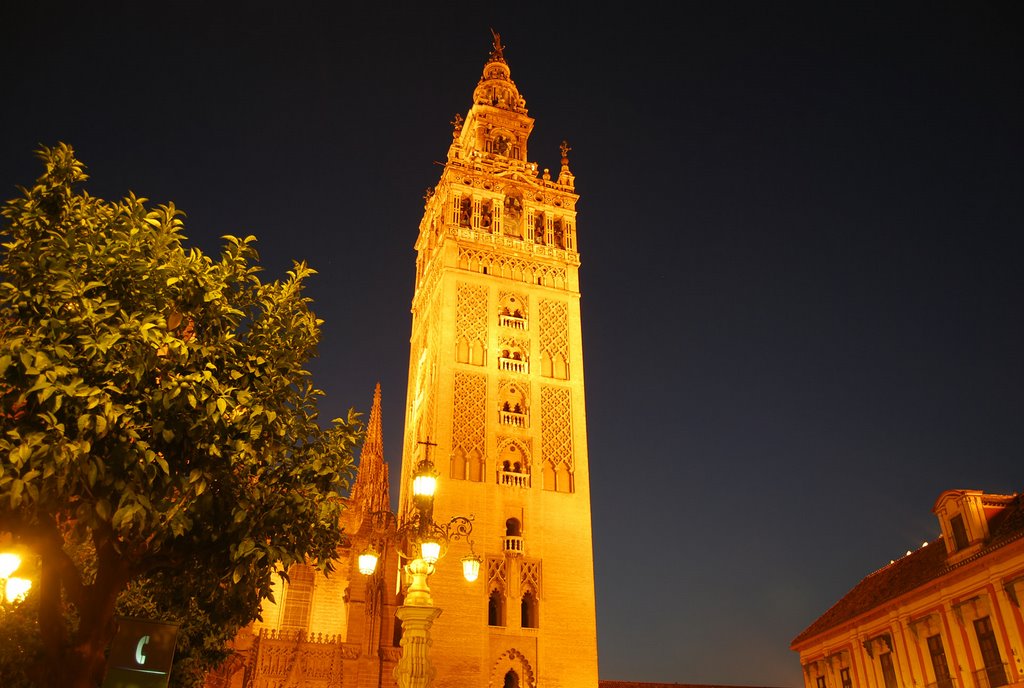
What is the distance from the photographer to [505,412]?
130ft

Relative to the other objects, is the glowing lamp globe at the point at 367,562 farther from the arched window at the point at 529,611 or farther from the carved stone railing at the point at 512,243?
the carved stone railing at the point at 512,243

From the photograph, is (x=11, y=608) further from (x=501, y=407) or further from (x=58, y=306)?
(x=501, y=407)

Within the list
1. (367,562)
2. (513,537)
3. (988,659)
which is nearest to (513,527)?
(513,537)

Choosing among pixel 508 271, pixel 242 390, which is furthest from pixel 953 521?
pixel 242 390

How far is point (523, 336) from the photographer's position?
42062 mm

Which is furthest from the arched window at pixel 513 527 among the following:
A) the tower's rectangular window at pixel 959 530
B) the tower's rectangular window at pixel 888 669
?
the tower's rectangular window at pixel 959 530

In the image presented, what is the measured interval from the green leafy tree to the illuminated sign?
0.27 m

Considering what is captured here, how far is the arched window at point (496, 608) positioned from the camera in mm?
35125

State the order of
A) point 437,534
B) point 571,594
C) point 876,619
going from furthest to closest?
point 571,594
point 876,619
point 437,534

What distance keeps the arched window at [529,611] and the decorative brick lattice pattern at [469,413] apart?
22.0ft

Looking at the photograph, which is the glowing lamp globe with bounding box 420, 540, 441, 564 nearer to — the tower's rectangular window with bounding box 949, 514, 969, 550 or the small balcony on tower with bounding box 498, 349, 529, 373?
the tower's rectangular window with bounding box 949, 514, 969, 550

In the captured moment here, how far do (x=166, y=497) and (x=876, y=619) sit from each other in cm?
2998

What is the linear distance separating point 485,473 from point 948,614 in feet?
62.9

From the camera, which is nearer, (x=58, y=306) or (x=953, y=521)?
(x=58, y=306)
